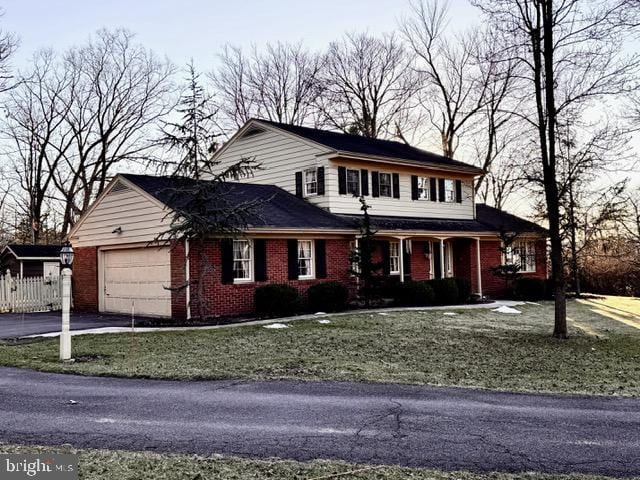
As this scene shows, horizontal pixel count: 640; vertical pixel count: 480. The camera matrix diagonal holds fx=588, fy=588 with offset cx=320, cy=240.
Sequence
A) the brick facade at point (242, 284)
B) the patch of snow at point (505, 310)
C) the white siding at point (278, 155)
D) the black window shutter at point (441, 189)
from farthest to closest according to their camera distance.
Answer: the black window shutter at point (441, 189), the white siding at point (278, 155), the patch of snow at point (505, 310), the brick facade at point (242, 284)

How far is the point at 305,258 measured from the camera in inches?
797

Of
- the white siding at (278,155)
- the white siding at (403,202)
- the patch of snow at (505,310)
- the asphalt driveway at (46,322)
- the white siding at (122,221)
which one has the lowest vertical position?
the patch of snow at (505,310)

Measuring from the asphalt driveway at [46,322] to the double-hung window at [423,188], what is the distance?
1323 cm

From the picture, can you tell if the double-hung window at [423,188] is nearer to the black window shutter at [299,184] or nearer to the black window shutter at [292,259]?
the black window shutter at [299,184]

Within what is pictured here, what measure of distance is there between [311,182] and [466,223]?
26.1 feet

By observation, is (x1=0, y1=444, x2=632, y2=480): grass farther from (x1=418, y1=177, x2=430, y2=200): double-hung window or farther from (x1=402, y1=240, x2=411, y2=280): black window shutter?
(x1=418, y1=177, x2=430, y2=200): double-hung window

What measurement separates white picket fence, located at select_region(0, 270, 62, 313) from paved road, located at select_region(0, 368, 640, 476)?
15209 mm

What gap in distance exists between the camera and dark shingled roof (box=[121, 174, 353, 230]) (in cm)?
1747

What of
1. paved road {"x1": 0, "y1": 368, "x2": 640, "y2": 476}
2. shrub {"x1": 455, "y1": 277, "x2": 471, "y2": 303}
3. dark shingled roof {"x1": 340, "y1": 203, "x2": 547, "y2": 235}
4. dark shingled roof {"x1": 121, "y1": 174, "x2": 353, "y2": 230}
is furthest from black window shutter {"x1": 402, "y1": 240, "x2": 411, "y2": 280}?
paved road {"x1": 0, "y1": 368, "x2": 640, "y2": 476}

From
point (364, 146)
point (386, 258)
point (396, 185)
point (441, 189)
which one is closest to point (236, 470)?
point (386, 258)

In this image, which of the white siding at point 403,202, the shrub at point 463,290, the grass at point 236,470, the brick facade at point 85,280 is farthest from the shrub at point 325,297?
the grass at point 236,470

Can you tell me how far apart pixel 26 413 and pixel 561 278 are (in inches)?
→ 459

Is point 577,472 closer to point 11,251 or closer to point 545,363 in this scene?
point 545,363

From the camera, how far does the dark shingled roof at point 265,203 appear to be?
1747cm
